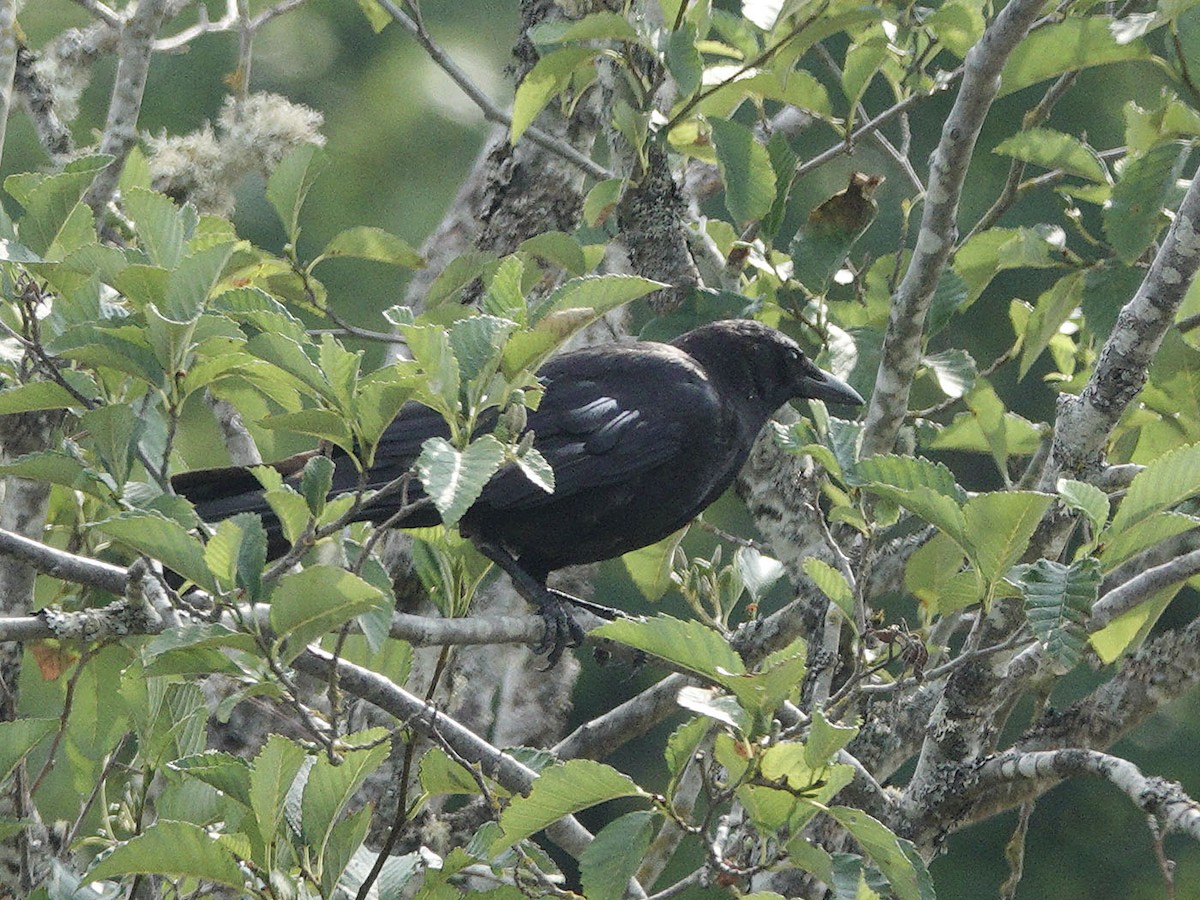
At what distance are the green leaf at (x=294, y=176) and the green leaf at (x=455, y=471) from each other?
4.23 ft

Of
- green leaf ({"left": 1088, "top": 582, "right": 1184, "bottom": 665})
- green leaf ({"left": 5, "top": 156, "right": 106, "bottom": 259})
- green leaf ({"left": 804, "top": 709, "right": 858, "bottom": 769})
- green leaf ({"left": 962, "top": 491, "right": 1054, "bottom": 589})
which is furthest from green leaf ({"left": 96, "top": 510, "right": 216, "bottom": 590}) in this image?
green leaf ({"left": 1088, "top": 582, "right": 1184, "bottom": 665})

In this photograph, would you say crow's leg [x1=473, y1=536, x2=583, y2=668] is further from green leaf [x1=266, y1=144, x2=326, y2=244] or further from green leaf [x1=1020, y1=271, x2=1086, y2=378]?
green leaf [x1=1020, y1=271, x2=1086, y2=378]

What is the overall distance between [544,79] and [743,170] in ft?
1.66

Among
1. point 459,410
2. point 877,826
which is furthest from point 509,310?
point 877,826

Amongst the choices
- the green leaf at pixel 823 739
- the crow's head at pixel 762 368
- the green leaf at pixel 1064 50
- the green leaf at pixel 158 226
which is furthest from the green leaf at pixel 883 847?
the crow's head at pixel 762 368

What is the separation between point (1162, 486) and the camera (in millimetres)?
2395

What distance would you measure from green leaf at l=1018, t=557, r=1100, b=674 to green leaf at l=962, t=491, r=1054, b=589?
0.18ft

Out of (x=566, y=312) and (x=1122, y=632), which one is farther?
(x=1122, y=632)

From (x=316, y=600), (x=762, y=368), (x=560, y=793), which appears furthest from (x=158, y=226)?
(x=762, y=368)

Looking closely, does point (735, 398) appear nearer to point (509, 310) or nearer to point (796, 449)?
point (796, 449)

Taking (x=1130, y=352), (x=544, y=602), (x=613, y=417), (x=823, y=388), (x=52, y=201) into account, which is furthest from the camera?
(x=823, y=388)

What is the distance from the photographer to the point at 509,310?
241 centimetres

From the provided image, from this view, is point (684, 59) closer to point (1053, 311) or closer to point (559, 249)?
point (559, 249)

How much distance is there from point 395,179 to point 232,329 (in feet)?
24.5
